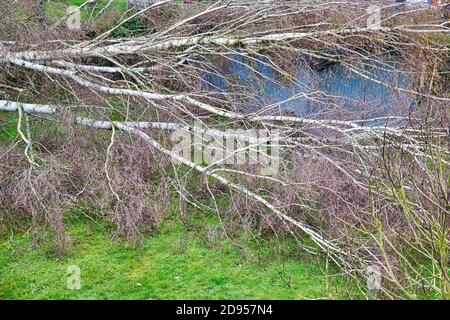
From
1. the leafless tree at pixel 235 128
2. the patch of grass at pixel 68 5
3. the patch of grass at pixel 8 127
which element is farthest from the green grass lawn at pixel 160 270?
the patch of grass at pixel 68 5

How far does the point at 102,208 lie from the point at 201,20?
12.4 feet

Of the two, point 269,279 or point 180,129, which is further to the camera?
point 180,129

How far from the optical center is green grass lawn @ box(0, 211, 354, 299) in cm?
504

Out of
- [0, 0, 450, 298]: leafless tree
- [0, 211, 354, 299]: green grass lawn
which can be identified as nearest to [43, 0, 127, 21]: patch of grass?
[0, 0, 450, 298]: leafless tree

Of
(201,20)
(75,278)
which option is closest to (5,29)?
(201,20)

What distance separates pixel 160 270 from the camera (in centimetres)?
541

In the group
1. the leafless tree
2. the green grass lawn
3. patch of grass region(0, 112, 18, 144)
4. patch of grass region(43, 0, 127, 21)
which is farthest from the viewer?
patch of grass region(43, 0, 127, 21)

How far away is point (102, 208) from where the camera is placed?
6.27m

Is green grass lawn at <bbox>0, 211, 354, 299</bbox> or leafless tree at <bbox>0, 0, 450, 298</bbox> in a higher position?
leafless tree at <bbox>0, 0, 450, 298</bbox>

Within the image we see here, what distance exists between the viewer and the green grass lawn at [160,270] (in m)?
5.04

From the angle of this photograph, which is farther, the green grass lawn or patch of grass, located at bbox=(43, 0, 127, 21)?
patch of grass, located at bbox=(43, 0, 127, 21)

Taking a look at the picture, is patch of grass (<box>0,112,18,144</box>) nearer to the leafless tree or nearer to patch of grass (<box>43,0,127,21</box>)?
the leafless tree

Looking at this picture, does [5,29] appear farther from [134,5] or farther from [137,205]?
[137,205]
